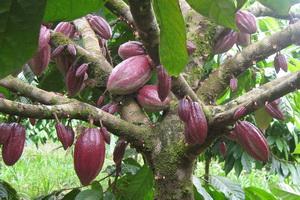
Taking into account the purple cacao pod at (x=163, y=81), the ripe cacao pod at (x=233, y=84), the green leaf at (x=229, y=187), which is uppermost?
the purple cacao pod at (x=163, y=81)

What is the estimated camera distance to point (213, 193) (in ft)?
4.11

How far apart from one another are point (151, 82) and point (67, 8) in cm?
77

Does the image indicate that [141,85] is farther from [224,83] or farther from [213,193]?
[213,193]

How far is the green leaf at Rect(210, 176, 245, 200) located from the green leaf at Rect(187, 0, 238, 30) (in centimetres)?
93

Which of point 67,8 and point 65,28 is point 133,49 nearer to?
point 65,28

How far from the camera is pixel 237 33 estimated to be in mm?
934

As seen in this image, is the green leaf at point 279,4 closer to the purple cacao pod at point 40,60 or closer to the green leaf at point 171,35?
the green leaf at point 171,35

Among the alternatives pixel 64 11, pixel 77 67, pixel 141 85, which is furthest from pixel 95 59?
pixel 64 11

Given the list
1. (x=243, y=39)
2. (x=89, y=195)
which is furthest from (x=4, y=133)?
(x=243, y=39)

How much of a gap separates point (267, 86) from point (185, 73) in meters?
0.25

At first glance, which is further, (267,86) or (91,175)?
(267,86)

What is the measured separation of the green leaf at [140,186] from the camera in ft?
3.41

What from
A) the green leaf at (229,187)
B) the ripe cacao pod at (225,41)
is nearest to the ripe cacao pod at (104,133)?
the ripe cacao pod at (225,41)

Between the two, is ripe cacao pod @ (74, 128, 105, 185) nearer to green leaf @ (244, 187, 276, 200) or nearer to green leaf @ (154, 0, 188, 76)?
green leaf @ (154, 0, 188, 76)
